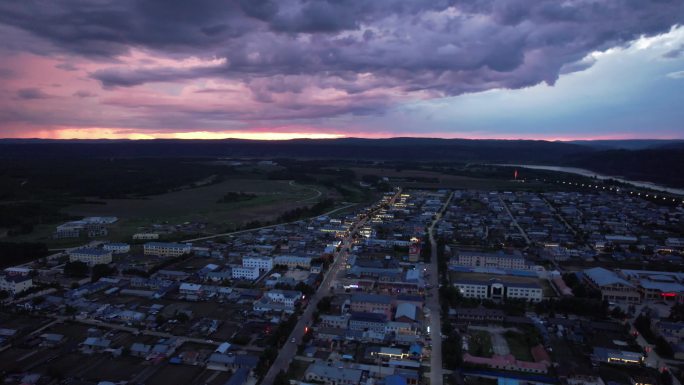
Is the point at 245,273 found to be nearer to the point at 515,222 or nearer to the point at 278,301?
the point at 278,301

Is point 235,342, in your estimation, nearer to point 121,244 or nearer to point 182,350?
point 182,350

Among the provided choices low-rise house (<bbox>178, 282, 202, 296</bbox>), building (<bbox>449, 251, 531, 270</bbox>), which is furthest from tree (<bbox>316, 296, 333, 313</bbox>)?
building (<bbox>449, 251, 531, 270</bbox>)

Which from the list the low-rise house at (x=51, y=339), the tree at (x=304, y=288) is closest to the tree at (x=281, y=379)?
the tree at (x=304, y=288)

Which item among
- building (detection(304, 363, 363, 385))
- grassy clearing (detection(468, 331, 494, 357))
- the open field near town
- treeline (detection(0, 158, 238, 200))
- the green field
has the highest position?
treeline (detection(0, 158, 238, 200))

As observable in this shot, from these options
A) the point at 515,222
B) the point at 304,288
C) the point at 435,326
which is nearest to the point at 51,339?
the point at 304,288

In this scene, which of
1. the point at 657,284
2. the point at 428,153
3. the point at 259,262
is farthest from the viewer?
the point at 428,153

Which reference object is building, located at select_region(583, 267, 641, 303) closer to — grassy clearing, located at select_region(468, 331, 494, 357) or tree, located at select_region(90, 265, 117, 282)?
grassy clearing, located at select_region(468, 331, 494, 357)

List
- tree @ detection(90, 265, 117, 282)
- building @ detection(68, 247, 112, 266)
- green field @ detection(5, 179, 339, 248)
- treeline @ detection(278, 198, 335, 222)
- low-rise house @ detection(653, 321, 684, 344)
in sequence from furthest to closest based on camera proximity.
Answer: treeline @ detection(278, 198, 335, 222) < green field @ detection(5, 179, 339, 248) < building @ detection(68, 247, 112, 266) < tree @ detection(90, 265, 117, 282) < low-rise house @ detection(653, 321, 684, 344)
